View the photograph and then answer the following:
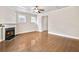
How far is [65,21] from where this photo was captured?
506 cm

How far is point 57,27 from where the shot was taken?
19.1 feet

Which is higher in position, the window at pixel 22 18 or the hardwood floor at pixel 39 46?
the window at pixel 22 18

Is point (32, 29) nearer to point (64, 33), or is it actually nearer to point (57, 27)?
point (57, 27)

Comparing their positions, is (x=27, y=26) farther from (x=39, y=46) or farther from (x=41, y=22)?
(x=39, y=46)

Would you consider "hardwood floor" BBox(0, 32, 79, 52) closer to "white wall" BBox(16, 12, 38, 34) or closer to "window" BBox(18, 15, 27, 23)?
"white wall" BBox(16, 12, 38, 34)

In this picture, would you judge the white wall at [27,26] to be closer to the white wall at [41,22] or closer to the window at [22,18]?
the window at [22,18]

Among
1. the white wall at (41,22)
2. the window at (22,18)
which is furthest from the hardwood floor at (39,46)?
the white wall at (41,22)

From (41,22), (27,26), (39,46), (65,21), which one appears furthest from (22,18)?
(39,46)

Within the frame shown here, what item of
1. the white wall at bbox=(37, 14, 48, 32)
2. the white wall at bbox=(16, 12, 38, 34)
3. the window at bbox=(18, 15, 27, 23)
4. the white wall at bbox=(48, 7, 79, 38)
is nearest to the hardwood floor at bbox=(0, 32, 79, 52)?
the white wall at bbox=(48, 7, 79, 38)

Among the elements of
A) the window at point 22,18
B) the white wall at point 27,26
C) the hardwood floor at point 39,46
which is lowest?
the hardwood floor at point 39,46

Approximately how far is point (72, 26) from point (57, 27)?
1405 millimetres

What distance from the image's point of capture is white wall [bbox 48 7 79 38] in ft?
14.4

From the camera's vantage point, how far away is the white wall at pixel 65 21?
4384 millimetres
